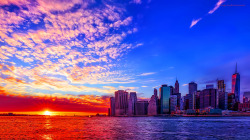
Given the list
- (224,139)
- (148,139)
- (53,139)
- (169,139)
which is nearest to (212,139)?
(224,139)

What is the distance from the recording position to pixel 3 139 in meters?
64.6

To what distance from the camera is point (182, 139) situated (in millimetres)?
63312

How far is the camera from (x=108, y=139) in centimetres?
6372

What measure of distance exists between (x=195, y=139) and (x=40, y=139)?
176 ft

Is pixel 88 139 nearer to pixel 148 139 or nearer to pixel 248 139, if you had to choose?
pixel 148 139

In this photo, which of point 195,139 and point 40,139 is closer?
point 195,139

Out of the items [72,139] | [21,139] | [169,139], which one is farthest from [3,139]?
[169,139]

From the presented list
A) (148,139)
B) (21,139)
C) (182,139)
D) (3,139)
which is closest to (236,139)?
(182,139)

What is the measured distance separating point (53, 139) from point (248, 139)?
218ft

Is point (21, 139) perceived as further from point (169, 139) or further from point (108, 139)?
point (169, 139)

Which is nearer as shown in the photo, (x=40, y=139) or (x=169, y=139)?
(x=169, y=139)

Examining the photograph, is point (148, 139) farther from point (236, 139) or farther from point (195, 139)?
point (236, 139)

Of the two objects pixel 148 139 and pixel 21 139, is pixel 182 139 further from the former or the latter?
pixel 21 139

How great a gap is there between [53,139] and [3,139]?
55.2 feet
